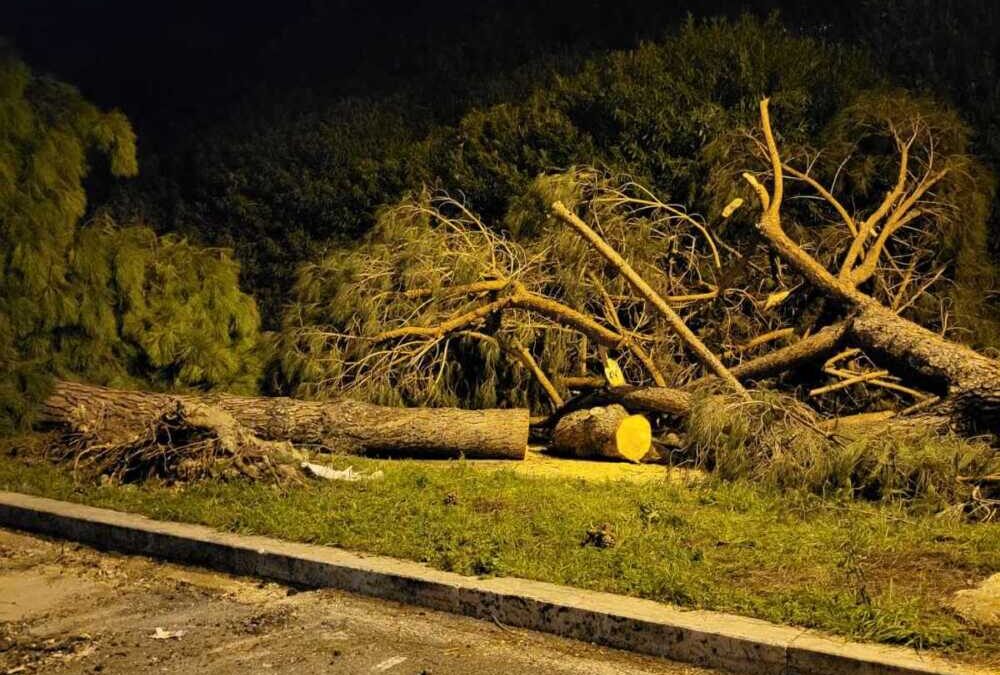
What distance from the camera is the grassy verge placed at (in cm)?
493

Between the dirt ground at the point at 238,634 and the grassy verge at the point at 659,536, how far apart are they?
470 mm

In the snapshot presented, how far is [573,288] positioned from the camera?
409 inches

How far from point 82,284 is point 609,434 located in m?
5.07

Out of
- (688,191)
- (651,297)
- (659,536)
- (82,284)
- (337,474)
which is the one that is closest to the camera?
(659,536)

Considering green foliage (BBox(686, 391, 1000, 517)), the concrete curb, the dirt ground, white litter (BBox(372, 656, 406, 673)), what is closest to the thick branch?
green foliage (BBox(686, 391, 1000, 517))

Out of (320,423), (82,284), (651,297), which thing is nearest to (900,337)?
(651,297)

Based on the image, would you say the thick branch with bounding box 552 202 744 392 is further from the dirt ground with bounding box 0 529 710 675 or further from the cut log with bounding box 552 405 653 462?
the dirt ground with bounding box 0 529 710 675

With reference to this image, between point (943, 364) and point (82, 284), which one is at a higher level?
point (82, 284)

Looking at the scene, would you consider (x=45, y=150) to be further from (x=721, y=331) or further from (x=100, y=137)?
(x=721, y=331)

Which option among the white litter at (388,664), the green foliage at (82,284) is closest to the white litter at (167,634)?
the white litter at (388,664)

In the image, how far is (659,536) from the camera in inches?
243

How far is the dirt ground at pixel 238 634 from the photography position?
4.75 m

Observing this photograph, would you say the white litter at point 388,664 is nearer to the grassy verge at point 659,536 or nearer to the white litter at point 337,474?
the grassy verge at point 659,536

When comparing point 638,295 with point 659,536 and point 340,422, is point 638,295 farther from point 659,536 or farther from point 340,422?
point 659,536
